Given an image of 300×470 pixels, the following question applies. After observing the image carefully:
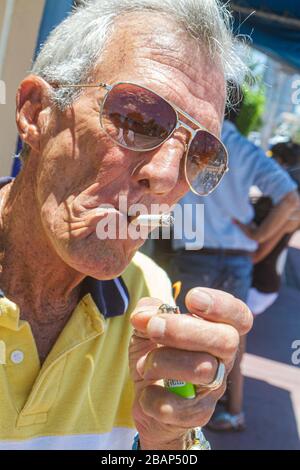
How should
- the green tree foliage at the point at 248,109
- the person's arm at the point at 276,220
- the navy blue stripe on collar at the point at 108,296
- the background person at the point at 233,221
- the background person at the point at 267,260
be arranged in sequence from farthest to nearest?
the background person at the point at 267,260, the person's arm at the point at 276,220, the background person at the point at 233,221, the green tree foliage at the point at 248,109, the navy blue stripe on collar at the point at 108,296

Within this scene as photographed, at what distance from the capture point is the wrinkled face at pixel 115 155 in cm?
116

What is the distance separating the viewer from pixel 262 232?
3.41m

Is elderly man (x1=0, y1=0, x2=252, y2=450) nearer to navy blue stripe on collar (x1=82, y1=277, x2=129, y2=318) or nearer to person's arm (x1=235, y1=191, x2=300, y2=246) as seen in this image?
navy blue stripe on collar (x1=82, y1=277, x2=129, y2=318)

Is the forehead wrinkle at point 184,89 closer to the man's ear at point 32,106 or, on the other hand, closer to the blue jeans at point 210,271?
the man's ear at point 32,106

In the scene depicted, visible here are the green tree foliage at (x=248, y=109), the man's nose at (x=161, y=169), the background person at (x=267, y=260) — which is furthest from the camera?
the background person at (x=267, y=260)

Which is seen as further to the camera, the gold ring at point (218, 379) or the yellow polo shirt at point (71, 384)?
the yellow polo shirt at point (71, 384)

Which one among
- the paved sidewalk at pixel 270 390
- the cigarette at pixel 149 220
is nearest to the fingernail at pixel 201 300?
the cigarette at pixel 149 220

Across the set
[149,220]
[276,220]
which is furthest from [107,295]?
[276,220]

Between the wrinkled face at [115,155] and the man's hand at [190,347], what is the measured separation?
231 millimetres

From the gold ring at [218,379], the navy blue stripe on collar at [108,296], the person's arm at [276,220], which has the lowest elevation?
the person's arm at [276,220]

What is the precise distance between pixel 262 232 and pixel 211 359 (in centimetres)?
253

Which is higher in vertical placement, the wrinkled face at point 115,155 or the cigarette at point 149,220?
the wrinkled face at point 115,155

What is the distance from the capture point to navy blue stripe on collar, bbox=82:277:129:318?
142 cm
